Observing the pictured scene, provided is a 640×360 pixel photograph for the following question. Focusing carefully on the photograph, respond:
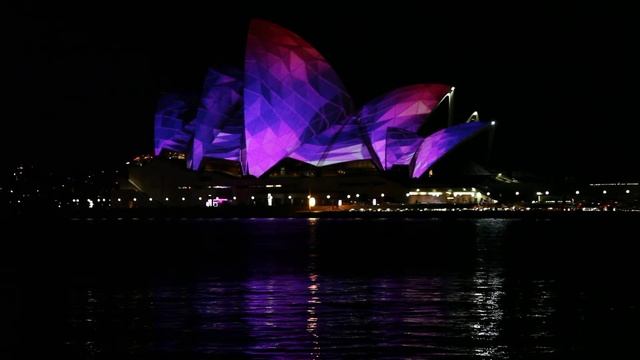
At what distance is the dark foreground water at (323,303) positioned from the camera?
15555 mm

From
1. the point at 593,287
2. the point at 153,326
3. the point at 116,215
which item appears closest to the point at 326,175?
the point at 116,215

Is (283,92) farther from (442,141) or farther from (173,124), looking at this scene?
(173,124)

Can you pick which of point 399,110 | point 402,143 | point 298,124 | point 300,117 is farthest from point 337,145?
point 399,110

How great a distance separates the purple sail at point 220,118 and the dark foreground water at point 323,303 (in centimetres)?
3930

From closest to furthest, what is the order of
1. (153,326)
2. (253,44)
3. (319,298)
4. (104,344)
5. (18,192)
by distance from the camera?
(104,344)
(153,326)
(319,298)
(253,44)
(18,192)

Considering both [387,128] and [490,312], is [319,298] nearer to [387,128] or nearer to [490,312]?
[490,312]

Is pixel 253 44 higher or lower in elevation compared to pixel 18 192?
higher

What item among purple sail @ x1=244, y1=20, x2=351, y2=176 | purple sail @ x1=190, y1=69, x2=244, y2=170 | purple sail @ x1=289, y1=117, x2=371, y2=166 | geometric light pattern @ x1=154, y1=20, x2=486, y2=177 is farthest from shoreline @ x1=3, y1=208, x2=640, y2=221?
purple sail @ x1=244, y1=20, x2=351, y2=176

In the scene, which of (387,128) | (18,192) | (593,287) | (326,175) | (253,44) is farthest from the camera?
(18,192)

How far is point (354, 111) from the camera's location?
79688mm

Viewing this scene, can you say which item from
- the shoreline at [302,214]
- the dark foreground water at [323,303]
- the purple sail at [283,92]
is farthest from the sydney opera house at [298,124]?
the dark foreground water at [323,303]

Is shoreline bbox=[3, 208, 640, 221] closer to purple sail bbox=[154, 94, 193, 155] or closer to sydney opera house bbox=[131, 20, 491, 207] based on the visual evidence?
sydney opera house bbox=[131, 20, 491, 207]

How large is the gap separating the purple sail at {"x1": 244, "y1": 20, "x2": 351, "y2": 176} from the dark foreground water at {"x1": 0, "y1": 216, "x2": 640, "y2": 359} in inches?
1309

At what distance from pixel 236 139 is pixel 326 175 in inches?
392
